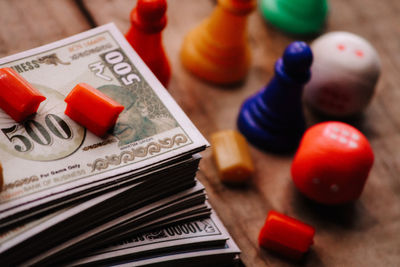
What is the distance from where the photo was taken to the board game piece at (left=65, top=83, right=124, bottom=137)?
0.73 meters

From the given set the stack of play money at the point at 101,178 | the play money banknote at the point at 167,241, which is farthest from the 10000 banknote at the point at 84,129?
the play money banknote at the point at 167,241

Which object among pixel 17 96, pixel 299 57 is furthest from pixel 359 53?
pixel 17 96

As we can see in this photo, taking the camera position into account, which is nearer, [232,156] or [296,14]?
A: [232,156]

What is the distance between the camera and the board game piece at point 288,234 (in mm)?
830

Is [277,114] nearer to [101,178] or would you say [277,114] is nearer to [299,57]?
[299,57]

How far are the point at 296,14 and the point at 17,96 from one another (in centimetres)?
74

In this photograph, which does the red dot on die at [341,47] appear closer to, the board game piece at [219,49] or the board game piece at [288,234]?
the board game piece at [219,49]

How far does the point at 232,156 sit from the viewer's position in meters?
0.92

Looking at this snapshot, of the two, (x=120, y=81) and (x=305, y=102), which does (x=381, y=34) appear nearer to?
(x=305, y=102)

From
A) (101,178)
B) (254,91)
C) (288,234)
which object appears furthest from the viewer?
(254,91)

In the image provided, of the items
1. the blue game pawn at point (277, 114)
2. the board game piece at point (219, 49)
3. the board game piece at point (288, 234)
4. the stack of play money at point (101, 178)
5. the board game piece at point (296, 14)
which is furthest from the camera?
the board game piece at point (296, 14)

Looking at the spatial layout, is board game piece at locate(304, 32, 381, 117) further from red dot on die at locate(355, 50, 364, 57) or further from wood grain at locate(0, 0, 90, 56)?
wood grain at locate(0, 0, 90, 56)

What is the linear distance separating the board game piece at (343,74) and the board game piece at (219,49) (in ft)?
0.54

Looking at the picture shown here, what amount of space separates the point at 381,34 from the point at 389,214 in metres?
0.54
